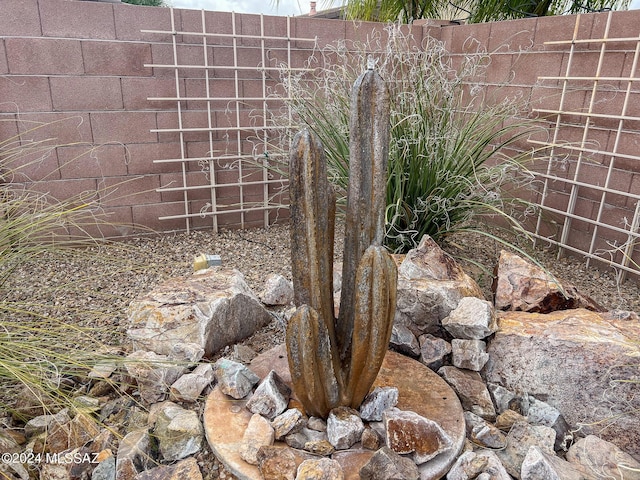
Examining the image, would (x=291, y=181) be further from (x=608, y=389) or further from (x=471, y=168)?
(x=471, y=168)

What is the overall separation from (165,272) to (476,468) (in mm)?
2061

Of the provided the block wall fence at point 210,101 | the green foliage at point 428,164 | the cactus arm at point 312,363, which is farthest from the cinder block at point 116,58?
the cactus arm at point 312,363

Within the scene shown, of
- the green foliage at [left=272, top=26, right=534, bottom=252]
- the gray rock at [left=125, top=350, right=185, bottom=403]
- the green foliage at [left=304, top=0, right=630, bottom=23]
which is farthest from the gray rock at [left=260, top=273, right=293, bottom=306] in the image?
the green foliage at [left=304, top=0, right=630, bottom=23]

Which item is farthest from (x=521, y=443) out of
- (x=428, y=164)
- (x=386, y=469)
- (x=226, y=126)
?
(x=226, y=126)

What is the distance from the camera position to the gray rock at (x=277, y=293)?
2.36 meters

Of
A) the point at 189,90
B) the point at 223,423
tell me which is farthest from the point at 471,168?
the point at 189,90

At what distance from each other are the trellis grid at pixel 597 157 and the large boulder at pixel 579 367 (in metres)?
1.07

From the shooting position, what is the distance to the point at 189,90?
333 cm

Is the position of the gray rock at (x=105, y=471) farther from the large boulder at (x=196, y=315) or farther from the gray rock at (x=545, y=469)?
the gray rock at (x=545, y=469)

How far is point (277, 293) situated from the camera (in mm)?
2363

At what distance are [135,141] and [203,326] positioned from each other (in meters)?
1.88

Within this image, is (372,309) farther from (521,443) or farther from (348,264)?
(521,443)

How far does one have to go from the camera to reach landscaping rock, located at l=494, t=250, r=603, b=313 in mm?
2160

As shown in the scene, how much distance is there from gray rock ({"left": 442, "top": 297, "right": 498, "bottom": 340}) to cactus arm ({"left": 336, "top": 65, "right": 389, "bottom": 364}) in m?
0.56
